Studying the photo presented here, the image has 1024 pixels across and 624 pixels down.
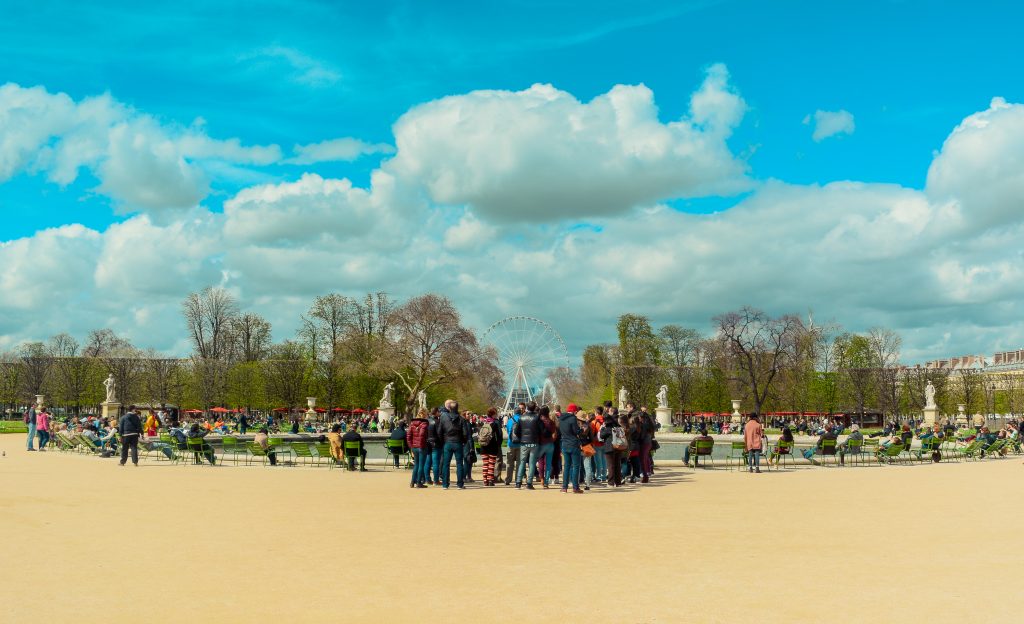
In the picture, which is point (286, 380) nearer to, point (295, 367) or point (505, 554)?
point (295, 367)

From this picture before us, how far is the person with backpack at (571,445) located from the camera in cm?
1656

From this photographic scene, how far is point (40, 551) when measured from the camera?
9.77 meters

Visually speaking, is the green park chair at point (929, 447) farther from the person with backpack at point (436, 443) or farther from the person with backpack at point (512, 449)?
the person with backpack at point (436, 443)

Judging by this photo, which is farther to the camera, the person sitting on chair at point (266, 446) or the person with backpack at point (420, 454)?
the person sitting on chair at point (266, 446)

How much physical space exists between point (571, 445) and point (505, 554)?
7149 millimetres

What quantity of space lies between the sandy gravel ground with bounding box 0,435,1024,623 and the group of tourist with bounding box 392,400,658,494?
0.85 m

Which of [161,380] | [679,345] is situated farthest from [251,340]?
[679,345]

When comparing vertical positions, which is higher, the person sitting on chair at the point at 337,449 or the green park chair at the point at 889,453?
the person sitting on chair at the point at 337,449

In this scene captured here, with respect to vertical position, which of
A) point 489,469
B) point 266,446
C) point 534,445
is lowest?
point 489,469

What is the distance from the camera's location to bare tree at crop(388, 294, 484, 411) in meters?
60.3

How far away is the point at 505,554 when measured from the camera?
31.7 feet

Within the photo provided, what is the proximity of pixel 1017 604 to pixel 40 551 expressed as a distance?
9697 mm

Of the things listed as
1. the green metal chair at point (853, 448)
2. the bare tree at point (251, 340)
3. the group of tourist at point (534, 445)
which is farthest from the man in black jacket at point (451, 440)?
the bare tree at point (251, 340)

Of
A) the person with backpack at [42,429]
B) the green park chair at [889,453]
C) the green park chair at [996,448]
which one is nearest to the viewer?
the green park chair at [889,453]
